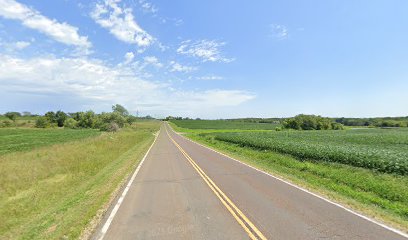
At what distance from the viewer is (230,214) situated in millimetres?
8273

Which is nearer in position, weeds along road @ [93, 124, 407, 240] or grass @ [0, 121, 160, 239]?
weeds along road @ [93, 124, 407, 240]

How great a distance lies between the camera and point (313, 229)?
7035 millimetres

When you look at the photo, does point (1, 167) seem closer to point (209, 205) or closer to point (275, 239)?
point (209, 205)

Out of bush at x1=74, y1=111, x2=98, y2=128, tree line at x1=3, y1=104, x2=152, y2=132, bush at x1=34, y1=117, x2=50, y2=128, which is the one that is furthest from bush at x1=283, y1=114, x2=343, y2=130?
bush at x1=34, y1=117, x2=50, y2=128

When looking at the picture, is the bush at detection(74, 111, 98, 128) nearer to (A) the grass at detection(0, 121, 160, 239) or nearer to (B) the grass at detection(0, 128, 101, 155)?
(B) the grass at detection(0, 128, 101, 155)

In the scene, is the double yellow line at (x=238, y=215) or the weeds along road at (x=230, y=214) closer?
the double yellow line at (x=238, y=215)

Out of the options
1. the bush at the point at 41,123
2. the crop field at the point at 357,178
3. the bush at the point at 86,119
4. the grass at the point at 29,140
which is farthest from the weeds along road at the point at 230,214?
the bush at the point at 86,119

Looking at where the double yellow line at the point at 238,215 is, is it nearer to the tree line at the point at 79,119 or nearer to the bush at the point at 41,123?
the tree line at the point at 79,119

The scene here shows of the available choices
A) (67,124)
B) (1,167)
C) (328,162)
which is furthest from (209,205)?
(67,124)

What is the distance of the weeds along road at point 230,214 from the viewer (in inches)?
268

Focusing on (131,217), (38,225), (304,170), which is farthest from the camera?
(304,170)

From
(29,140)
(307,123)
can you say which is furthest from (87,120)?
(307,123)

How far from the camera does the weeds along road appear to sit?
22.3ft

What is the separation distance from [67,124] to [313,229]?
118722mm
